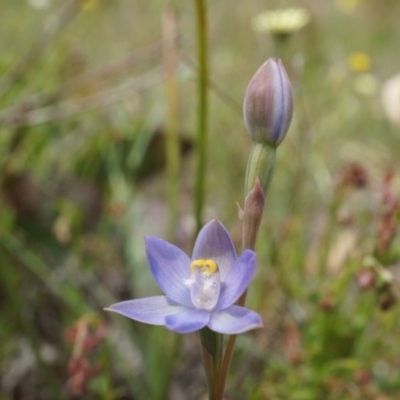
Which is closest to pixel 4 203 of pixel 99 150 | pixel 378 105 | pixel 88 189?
pixel 88 189

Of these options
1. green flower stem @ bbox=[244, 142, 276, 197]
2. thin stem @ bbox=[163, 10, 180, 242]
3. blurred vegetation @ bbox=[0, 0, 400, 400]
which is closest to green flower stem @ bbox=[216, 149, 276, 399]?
green flower stem @ bbox=[244, 142, 276, 197]

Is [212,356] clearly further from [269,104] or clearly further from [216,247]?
[269,104]

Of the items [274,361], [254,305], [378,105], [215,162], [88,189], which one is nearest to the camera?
[274,361]

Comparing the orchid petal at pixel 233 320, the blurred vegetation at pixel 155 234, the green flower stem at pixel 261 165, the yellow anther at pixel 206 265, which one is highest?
the green flower stem at pixel 261 165

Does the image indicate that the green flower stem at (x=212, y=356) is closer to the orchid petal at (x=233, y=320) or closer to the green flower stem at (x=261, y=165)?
the orchid petal at (x=233, y=320)

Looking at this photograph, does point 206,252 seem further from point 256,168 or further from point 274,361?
point 274,361

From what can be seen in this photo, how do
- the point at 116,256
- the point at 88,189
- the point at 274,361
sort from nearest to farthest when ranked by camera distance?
the point at 274,361
the point at 88,189
the point at 116,256

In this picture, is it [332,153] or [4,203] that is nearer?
A: [4,203]

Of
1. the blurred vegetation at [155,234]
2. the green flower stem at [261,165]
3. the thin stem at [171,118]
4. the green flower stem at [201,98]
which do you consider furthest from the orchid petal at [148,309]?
the thin stem at [171,118]
